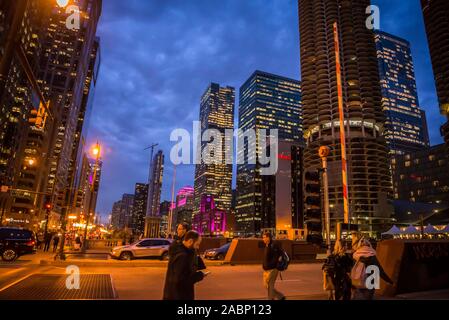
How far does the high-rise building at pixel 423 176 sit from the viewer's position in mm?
131750

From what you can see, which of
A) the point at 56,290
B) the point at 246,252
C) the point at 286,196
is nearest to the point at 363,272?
the point at 56,290

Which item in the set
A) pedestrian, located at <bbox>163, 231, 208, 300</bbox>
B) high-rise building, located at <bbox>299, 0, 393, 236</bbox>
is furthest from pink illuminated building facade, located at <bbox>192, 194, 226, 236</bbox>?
pedestrian, located at <bbox>163, 231, 208, 300</bbox>

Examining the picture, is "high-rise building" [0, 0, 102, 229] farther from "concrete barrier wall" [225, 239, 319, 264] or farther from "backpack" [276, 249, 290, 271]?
"concrete barrier wall" [225, 239, 319, 264]

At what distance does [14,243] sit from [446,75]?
17508cm

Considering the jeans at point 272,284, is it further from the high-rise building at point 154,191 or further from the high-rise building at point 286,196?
the high-rise building at point 286,196

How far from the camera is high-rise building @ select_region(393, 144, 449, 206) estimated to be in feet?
432

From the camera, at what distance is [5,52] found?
6.92 metres

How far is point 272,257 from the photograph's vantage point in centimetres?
700

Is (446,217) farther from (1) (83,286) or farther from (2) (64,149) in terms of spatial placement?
(2) (64,149)

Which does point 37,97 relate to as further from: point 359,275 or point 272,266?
point 359,275

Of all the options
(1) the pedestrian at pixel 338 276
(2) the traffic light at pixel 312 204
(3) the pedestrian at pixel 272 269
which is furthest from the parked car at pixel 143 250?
(1) the pedestrian at pixel 338 276

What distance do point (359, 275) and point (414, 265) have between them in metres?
4.84

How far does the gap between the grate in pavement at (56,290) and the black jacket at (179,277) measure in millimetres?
5346

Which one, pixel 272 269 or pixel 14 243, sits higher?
pixel 272 269
